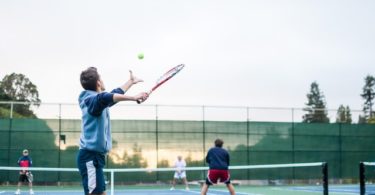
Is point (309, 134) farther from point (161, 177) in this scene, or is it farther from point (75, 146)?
point (75, 146)

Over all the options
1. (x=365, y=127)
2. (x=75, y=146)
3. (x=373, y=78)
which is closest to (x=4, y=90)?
(x=75, y=146)

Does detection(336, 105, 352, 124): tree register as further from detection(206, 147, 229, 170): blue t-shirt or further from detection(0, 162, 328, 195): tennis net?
detection(206, 147, 229, 170): blue t-shirt

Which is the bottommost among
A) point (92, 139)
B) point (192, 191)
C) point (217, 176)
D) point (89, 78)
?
point (192, 191)

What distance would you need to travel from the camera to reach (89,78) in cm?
438

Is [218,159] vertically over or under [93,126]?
under

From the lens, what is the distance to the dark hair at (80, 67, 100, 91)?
4375 millimetres

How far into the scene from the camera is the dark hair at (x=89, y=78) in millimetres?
4375

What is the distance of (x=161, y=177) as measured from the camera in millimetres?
22406

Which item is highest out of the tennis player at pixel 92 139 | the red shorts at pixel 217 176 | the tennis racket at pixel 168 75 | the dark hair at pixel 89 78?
the tennis racket at pixel 168 75

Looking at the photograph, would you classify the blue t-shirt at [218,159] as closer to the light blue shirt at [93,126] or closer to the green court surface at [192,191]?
the green court surface at [192,191]

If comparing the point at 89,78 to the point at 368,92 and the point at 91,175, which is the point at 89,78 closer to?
the point at 91,175

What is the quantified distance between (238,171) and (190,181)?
225 cm

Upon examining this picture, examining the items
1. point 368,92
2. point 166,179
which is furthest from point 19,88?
point 368,92

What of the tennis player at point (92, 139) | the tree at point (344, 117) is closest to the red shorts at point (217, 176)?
the tennis player at point (92, 139)
